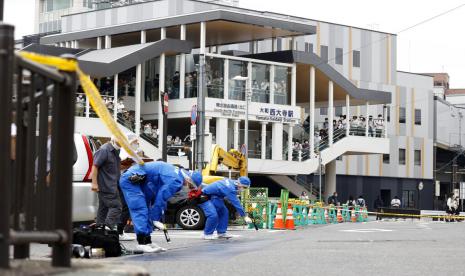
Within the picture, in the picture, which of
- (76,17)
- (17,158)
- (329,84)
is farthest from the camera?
(76,17)

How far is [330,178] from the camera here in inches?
2500

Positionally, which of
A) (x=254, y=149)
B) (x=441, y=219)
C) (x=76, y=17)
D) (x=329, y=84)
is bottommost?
(x=441, y=219)

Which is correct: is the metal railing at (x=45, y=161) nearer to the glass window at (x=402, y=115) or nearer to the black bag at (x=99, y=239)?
the black bag at (x=99, y=239)

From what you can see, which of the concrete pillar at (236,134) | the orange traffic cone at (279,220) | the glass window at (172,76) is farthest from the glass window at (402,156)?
→ the orange traffic cone at (279,220)

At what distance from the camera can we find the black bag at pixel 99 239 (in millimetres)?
12164

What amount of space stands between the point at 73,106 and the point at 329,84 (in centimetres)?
5560

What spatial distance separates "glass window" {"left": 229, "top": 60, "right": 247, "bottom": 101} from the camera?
52.9 m

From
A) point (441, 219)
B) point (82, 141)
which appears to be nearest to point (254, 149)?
point (441, 219)

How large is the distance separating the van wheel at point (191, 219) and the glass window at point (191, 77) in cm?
2751

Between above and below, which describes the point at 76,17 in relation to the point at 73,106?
above

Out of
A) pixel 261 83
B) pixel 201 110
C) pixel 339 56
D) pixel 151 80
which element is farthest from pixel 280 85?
pixel 339 56

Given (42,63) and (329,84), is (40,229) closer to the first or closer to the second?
(42,63)

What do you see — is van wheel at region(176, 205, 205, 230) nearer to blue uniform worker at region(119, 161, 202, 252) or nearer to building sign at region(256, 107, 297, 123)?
blue uniform worker at region(119, 161, 202, 252)

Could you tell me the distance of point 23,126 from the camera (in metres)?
5.02
